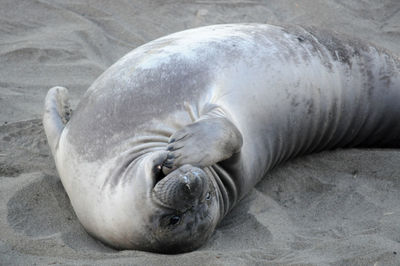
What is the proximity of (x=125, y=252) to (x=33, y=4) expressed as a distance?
3864 mm

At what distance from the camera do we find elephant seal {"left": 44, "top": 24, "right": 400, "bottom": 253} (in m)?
2.76

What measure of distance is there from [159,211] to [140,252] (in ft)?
0.75

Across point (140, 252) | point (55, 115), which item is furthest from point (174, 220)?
point (55, 115)

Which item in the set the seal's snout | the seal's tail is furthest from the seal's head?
the seal's tail

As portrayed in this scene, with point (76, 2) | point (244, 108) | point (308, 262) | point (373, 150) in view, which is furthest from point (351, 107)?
point (76, 2)

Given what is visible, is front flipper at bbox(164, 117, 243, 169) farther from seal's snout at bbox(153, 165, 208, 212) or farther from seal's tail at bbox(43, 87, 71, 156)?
seal's tail at bbox(43, 87, 71, 156)

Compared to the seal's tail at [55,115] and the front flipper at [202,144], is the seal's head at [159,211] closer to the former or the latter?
the front flipper at [202,144]

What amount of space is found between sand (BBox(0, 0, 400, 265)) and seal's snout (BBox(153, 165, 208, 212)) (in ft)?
0.84

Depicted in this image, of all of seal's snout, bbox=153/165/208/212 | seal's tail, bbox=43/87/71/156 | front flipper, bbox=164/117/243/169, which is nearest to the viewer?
seal's snout, bbox=153/165/208/212

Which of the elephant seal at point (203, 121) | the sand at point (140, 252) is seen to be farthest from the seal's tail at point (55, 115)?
the sand at point (140, 252)

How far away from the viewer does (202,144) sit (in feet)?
9.11

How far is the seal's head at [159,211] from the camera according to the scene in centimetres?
263

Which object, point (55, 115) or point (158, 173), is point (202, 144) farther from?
point (55, 115)

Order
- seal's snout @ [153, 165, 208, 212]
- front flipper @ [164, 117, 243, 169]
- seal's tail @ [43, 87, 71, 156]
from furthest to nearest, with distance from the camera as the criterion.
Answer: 1. seal's tail @ [43, 87, 71, 156]
2. front flipper @ [164, 117, 243, 169]
3. seal's snout @ [153, 165, 208, 212]
